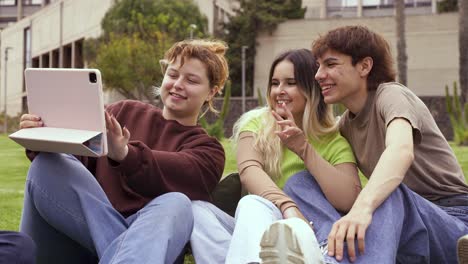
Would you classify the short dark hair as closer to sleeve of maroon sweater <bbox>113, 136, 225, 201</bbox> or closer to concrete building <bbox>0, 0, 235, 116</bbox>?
sleeve of maroon sweater <bbox>113, 136, 225, 201</bbox>

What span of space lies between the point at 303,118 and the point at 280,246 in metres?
0.97

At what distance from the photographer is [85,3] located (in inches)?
1613

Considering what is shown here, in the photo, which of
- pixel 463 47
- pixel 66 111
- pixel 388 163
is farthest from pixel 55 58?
pixel 388 163

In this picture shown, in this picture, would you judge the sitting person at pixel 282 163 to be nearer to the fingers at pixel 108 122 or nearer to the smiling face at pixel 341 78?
the smiling face at pixel 341 78

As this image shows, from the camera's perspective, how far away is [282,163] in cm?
285

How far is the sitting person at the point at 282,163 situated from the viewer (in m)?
2.40

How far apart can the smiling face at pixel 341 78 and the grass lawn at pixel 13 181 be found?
589 millimetres

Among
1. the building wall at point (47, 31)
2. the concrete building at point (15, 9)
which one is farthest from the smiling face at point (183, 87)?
the concrete building at point (15, 9)

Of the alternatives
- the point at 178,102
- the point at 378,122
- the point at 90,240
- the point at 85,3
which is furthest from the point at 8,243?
the point at 85,3

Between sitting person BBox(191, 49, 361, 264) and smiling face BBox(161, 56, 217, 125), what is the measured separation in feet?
0.76

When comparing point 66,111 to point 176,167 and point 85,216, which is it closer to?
point 85,216

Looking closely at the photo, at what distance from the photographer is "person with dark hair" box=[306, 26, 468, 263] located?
7.34 feet

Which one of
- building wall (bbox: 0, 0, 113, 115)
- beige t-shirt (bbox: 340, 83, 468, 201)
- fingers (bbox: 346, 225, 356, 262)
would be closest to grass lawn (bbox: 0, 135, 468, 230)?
beige t-shirt (bbox: 340, 83, 468, 201)

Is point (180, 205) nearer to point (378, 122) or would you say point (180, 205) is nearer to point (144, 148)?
point (144, 148)
